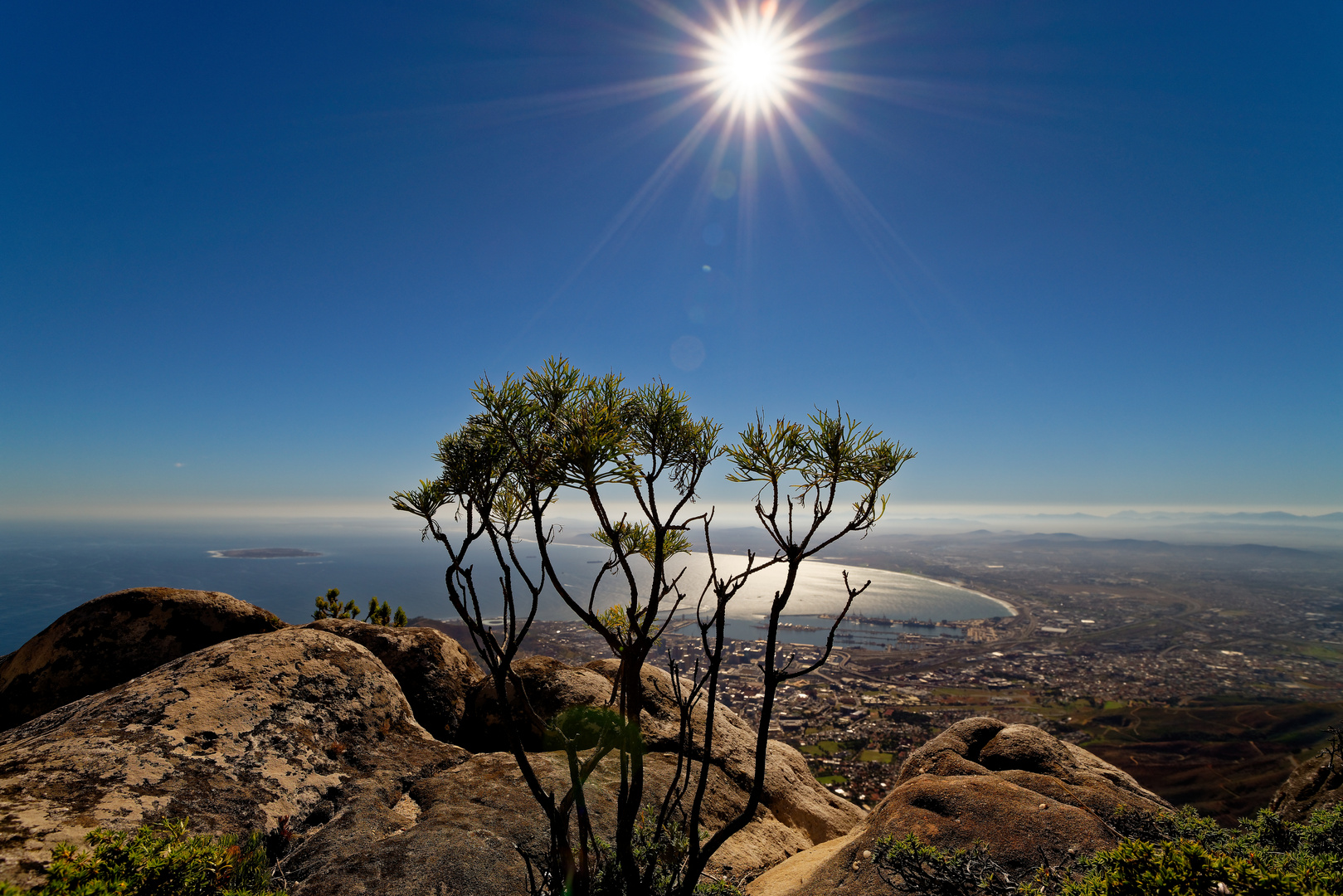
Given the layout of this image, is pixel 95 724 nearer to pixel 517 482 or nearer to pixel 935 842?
pixel 517 482

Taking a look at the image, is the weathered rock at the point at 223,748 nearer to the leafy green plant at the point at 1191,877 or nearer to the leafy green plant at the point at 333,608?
the leafy green plant at the point at 333,608

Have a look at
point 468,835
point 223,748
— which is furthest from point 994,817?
point 223,748

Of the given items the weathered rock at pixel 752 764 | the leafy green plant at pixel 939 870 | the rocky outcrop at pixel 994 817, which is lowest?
the weathered rock at pixel 752 764

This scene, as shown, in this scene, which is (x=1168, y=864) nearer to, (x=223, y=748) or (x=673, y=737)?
(x=673, y=737)

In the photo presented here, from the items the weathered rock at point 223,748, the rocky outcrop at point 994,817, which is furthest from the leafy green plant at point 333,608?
the rocky outcrop at point 994,817

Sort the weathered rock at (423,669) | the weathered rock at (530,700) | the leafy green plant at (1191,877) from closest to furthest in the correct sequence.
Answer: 1. the leafy green plant at (1191,877)
2. the weathered rock at (530,700)
3. the weathered rock at (423,669)

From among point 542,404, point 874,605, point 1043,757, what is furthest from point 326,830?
point 874,605

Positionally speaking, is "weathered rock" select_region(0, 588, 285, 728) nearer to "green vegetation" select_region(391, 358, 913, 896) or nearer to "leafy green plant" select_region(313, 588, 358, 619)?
"leafy green plant" select_region(313, 588, 358, 619)
